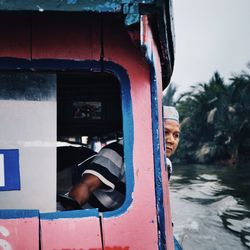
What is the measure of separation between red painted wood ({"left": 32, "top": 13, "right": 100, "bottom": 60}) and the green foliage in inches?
894

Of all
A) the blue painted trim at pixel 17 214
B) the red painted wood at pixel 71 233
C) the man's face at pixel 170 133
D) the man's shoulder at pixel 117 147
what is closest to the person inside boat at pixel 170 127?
the man's face at pixel 170 133

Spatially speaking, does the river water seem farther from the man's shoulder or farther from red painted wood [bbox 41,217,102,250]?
red painted wood [bbox 41,217,102,250]

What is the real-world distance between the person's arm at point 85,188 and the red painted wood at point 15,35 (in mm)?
745

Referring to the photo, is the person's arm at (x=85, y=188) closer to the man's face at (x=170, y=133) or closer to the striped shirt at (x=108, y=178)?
the striped shirt at (x=108, y=178)

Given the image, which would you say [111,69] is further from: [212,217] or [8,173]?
[212,217]

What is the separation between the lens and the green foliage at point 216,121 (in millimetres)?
23672

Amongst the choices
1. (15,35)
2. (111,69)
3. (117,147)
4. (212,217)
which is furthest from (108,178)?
(212,217)

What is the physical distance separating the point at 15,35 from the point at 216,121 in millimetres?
25928

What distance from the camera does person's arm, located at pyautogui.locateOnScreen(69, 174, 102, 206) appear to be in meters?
1.73

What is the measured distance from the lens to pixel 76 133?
4.32m

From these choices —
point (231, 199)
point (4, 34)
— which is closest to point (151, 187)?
point (4, 34)

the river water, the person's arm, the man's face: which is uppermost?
the man's face

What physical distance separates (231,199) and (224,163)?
15914 mm

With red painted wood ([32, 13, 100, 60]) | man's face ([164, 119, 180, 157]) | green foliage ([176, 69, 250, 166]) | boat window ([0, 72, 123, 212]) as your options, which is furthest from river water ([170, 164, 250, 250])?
green foliage ([176, 69, 250, 166])
